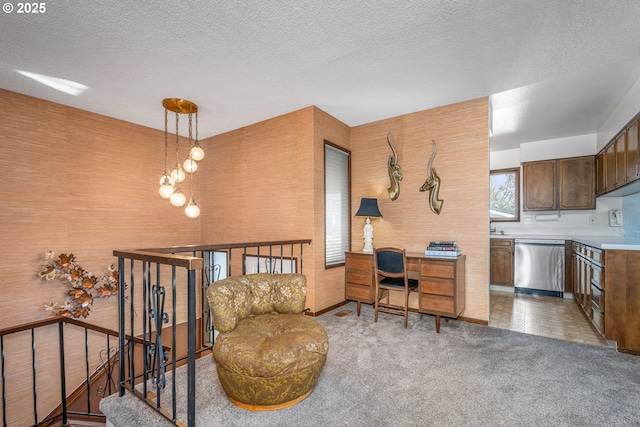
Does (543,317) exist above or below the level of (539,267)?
below

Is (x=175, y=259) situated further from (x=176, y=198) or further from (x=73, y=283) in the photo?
(x=73, y=283)

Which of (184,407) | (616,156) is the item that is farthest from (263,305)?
(616,156)

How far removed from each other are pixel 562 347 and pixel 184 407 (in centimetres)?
340

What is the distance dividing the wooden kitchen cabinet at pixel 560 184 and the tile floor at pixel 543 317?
62.6 inches

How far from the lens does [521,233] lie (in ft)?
17.7

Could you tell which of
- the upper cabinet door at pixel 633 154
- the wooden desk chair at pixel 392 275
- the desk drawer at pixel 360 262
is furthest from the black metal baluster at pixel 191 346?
the upper cabinet door at pixel 633 154

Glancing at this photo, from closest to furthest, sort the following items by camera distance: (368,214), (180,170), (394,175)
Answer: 1. (180,170)
2. (368,214)
3. (394,175)

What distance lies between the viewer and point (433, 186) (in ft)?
12.3

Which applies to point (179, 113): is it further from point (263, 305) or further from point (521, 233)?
point (521, 233)

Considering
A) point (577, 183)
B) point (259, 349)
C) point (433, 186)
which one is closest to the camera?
point (259, 349)

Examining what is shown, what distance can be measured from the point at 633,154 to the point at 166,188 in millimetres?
5145

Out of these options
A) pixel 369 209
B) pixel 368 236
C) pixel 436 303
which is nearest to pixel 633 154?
pixel 436 303

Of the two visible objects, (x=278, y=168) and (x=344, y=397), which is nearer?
(x=344, y=397)

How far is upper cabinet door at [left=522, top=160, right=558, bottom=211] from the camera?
16.4 feet
